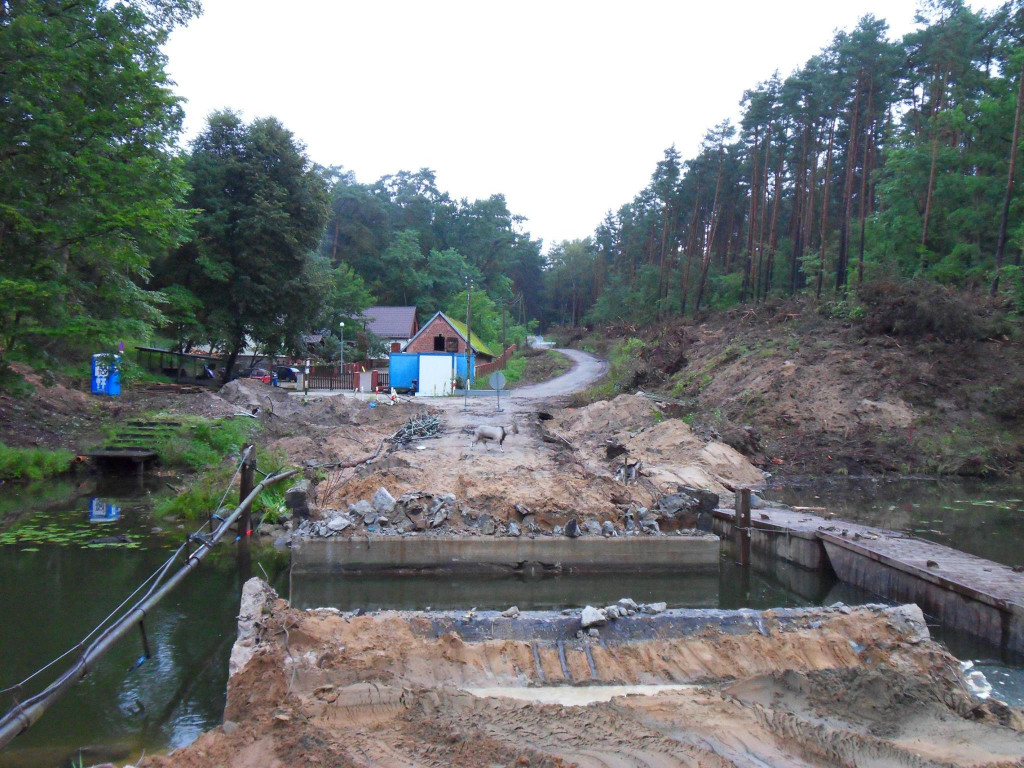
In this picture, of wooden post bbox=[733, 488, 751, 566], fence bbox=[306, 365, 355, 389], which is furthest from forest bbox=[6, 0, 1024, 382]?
wooden post bbox=[733, 488, 751, 566]

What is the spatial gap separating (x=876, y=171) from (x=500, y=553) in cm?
3300

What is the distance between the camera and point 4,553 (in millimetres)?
11281

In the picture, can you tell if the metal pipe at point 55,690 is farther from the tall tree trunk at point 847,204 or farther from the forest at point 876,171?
the tall tree trunk at point 847,204

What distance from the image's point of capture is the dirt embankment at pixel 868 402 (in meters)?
21.7

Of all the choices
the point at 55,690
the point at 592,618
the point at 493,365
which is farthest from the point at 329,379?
the point at 55,690

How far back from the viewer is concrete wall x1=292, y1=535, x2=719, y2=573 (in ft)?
35.3

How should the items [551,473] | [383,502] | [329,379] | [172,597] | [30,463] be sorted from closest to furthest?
[172,597] < [383,502] < [551,473] < [30,463] < [329,379]

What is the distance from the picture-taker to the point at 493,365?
174ft

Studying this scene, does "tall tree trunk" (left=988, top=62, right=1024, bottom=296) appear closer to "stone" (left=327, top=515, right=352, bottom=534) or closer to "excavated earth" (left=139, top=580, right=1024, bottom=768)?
"excavated earth" (left=139, top=580, right=1024, bottom=768)

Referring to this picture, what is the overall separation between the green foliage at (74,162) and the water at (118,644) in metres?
4.00

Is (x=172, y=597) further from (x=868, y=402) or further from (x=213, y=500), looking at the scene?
(x=868, y=402)

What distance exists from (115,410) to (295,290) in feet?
37.2

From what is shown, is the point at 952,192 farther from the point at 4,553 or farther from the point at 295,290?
the point at 4,553

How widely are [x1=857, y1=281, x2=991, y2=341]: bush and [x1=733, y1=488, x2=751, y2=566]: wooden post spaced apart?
18.7m
